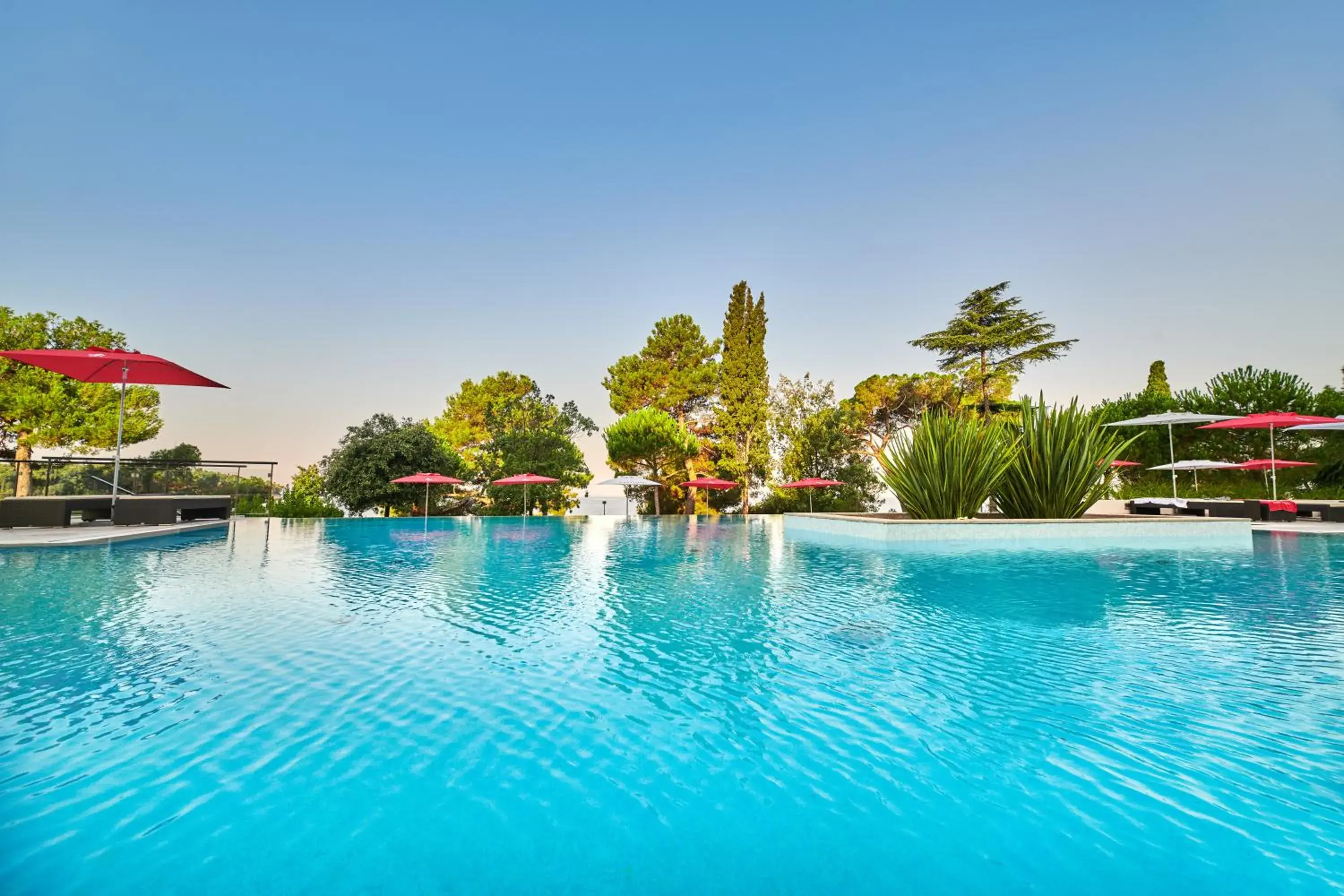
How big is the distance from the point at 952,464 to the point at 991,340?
19.5m

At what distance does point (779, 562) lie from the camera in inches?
436

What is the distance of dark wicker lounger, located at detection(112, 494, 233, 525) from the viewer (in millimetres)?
14047

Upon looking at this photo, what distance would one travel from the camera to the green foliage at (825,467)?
95.2 ft

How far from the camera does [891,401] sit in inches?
1391

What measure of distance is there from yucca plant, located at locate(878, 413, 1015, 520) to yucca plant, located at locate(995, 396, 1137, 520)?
0.60 metres

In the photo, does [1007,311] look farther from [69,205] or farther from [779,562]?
[69,205]

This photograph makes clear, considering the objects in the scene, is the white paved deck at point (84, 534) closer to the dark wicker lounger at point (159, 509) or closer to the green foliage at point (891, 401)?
the dark wicker lounger at point (159, 509)

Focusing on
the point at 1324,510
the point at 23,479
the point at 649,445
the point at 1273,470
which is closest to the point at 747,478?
the point at 649,445

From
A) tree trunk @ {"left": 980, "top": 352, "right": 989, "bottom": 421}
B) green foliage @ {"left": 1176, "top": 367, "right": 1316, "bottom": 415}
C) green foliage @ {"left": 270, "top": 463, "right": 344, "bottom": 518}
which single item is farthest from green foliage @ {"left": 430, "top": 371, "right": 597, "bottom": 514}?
green foliage @ {"left": 1176, "top": 367, "right": 1316, "bottom": 415}

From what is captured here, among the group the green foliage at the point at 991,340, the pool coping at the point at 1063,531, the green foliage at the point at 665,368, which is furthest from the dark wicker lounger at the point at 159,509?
the green foliage at the point at 991,340

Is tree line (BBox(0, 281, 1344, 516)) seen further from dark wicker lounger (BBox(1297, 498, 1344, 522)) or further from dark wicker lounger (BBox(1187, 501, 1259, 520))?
dark wicker lounger (BBox(1187, 501, 1259, 520))

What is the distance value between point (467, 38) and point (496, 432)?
22.1m

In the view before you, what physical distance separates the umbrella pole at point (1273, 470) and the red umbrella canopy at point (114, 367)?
29.5 meters

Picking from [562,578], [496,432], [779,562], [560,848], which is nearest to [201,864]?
[560,848]
